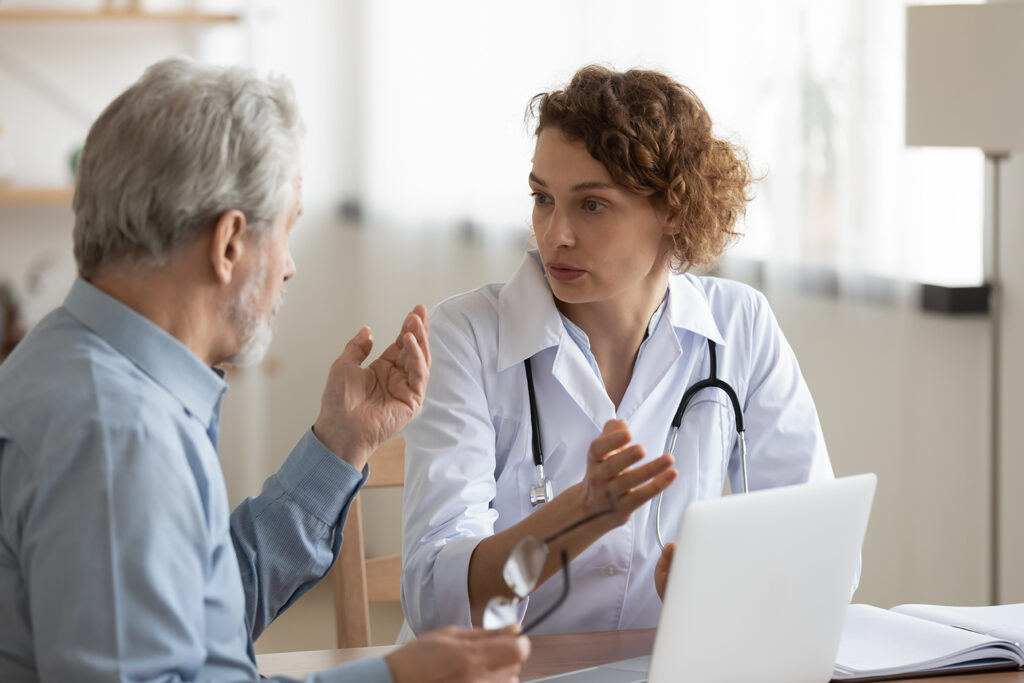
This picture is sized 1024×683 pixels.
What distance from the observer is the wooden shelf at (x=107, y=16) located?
3.78 metres

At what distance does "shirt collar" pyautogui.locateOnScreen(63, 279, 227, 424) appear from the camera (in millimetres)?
1085

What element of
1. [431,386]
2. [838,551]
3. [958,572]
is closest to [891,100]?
[958,572]

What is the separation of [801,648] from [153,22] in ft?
11.5

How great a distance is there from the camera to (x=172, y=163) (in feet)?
3.51

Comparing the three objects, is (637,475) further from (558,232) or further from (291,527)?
(558,232)

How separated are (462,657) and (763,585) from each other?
33cm

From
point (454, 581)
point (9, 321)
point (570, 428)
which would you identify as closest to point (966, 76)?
point (570, 428)

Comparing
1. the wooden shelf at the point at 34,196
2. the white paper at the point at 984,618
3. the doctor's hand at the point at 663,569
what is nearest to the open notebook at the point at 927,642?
the white paper at the point at 984,618

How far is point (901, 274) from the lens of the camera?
2.58 m

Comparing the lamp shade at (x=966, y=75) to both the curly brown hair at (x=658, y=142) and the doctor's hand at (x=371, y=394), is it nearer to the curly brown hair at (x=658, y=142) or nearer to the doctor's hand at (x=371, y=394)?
the curly brown hair at (x=658, y=142)

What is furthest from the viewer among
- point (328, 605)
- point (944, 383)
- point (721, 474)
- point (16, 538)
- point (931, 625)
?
point (328, 605)

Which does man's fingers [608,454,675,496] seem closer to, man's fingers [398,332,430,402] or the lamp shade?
man's fingers [398,332,430,402]

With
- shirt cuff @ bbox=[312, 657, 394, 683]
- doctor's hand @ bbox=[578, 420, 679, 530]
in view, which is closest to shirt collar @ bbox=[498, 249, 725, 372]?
doctor's hand @ bbox=[578, 420, 679, 530]

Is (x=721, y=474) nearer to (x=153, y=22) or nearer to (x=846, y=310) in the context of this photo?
(x=846, y=310)
